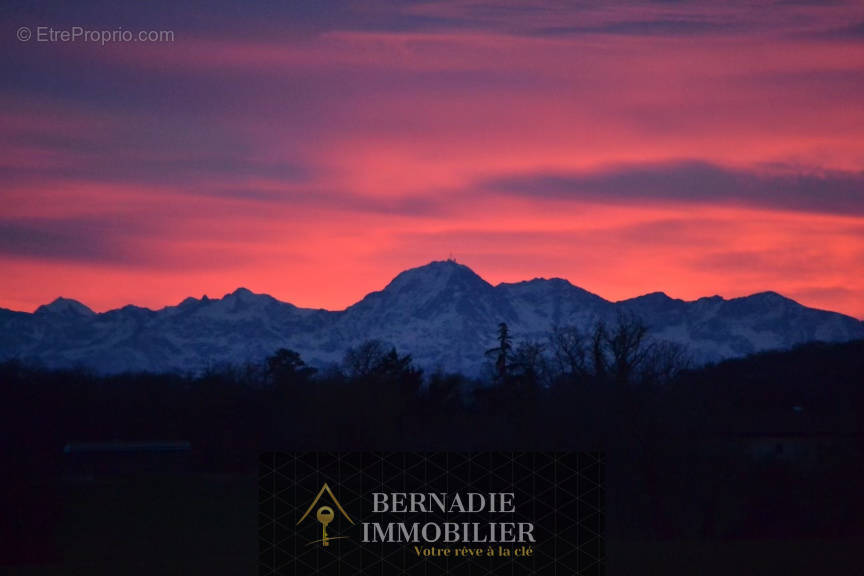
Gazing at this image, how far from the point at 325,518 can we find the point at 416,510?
131 cm

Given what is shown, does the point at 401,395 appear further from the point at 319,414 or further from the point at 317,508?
the point at 317,508

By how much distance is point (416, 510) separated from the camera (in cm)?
1617

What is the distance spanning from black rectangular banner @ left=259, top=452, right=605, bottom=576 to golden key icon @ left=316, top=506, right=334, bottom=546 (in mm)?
15

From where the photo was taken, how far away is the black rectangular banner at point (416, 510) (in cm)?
1609

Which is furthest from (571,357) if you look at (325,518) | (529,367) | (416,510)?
(325,518)

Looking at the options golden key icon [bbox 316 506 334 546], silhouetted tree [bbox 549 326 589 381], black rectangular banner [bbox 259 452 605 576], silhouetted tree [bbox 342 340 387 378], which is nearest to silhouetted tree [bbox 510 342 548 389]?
silhouetted tree [bbox 549 326 589 381]

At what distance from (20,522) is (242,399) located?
2592cm

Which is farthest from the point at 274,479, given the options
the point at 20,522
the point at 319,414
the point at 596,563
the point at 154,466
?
the point at 154,466

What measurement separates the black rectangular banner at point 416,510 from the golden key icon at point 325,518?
15 millimetres

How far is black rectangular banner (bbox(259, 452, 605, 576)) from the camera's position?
1609 cm

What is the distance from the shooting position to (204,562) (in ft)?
82.6

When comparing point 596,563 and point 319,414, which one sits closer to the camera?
point 596,563

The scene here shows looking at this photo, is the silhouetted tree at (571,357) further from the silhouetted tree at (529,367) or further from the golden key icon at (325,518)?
the golden key icon at (325,518)

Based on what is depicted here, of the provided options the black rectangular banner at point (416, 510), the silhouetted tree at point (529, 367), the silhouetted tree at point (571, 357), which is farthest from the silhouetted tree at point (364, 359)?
the black rectangular banner at point (416, 510)
